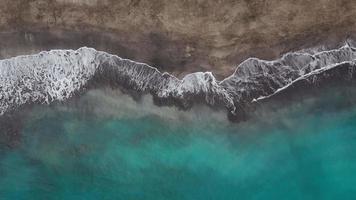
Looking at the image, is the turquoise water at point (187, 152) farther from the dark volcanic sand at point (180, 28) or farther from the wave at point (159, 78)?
the dark volcanic sand at point (180, 28)

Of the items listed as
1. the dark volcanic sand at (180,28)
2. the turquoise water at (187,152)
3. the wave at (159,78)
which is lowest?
the turquoise water at (187,152)

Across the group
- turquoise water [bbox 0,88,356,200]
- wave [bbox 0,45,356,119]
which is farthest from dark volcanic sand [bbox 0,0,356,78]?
turquoise water [bbox 0,88,356,200]

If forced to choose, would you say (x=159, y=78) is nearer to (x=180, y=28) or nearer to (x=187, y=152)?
(x=180, y=28)

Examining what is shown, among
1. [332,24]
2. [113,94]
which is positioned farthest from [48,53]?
[332,24]

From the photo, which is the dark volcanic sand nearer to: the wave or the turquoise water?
the wave

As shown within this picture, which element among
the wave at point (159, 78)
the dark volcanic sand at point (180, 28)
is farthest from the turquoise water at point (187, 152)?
the dark volcanic sand at point (180, 28)

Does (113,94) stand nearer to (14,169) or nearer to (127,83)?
(127,83)

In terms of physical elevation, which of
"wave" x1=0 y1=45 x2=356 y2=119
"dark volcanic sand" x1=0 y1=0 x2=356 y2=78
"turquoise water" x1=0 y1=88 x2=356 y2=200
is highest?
"dark volcanic sand" x1=0 y1=0 x2=356 y2=78
